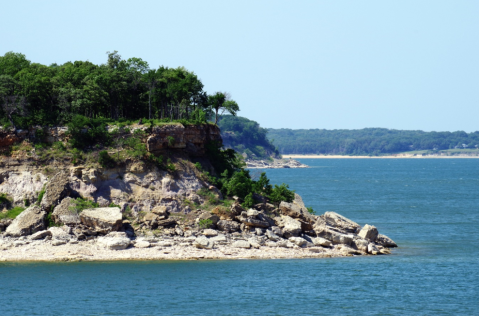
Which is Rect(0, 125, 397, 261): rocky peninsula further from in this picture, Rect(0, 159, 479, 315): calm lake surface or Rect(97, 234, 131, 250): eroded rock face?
Rect(0, 159, 479, 315): calm lake surface

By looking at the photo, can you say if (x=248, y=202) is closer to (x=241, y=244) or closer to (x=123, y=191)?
(x=241, y=244)

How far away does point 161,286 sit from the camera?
150 ft

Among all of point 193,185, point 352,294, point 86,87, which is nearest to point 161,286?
point 352,294

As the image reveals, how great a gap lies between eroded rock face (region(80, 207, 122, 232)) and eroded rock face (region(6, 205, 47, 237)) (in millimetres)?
3681

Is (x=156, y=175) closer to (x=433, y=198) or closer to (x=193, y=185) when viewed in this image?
(x=193, y=185)

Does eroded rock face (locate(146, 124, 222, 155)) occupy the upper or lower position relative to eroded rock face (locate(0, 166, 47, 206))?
upper

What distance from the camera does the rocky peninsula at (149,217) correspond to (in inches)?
2141

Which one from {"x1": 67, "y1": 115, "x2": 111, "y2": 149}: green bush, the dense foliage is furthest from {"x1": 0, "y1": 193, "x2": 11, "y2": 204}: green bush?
the dense foliage

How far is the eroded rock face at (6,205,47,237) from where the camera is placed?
184 ft

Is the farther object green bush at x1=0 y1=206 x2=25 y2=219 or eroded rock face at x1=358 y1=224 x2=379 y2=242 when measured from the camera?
eroded rock face at x1=358 y1=224 x2=379 y2=242

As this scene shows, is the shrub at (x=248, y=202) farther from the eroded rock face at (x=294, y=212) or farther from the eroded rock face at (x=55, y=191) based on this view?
the eroded rock face at (x=55, y=191)

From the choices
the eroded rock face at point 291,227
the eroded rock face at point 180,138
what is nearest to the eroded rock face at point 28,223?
the eroded rock face at point 180,138

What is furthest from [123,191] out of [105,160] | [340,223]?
[340,223]

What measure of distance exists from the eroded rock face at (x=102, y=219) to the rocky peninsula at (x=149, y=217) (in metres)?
0.09
